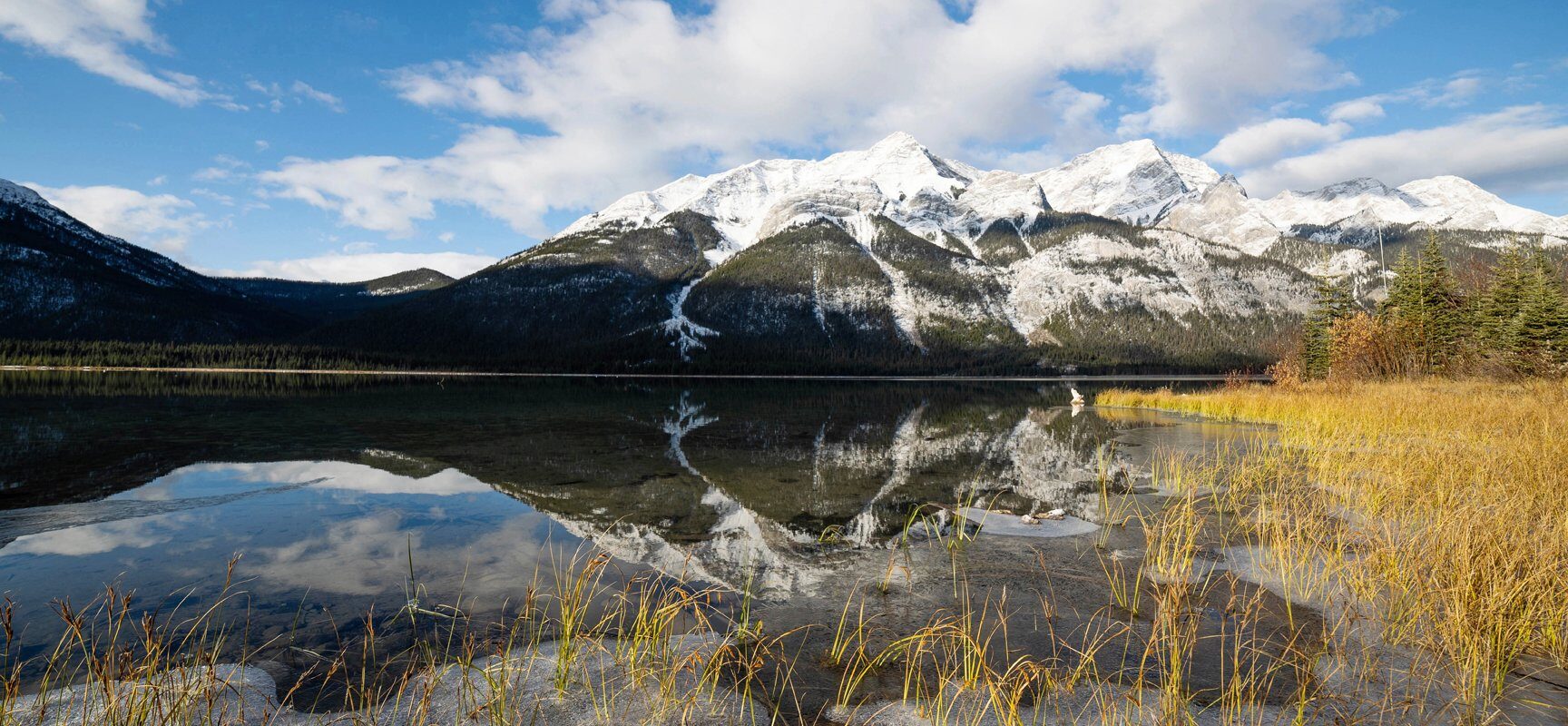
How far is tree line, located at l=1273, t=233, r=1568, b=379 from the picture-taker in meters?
28.7

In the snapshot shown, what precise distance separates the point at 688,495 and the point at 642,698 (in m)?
9.86

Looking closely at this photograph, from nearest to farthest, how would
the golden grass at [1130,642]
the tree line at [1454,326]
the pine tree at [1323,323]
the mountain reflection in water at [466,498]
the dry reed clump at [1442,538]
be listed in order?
the golden grass at [1130,642] → the dry reed clump at [1442,538] → the mountain reflection in water at [466,498] → the tree line at [1454,326] → the pine tree at [1323,323]

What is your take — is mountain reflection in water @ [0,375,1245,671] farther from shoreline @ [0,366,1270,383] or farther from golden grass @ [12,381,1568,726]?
shoreline @ [0,366,1270,383]

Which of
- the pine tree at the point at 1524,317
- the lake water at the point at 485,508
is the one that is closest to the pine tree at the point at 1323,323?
the pine tree at the point at 1524,317

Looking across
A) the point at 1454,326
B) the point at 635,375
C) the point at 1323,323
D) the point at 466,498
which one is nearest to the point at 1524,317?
the point at 1454,326

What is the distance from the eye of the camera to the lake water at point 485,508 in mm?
8406

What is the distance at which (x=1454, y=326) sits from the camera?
40.4 metres

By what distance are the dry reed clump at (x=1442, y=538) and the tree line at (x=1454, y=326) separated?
16119mm

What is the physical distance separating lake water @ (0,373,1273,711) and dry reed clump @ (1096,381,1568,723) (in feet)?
8.32

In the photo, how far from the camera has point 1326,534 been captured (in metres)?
8.67

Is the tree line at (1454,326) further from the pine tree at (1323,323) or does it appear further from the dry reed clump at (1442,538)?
the dry reed clump at (1442,538)

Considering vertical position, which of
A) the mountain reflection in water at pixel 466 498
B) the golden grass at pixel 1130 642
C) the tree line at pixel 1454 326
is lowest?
the mountain reflection in water at pixel 466 498

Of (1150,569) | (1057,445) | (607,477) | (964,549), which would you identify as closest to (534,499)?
(607,477)

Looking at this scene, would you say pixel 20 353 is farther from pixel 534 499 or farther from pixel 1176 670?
pixel 1176 670
